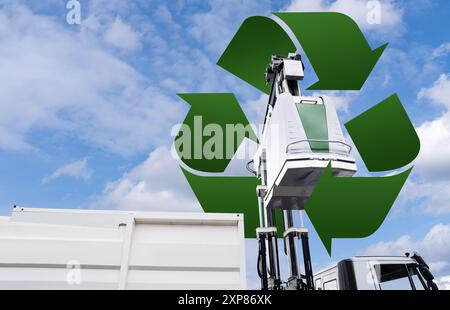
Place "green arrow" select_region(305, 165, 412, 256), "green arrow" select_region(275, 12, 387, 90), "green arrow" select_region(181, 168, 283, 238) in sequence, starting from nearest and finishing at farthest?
1. "green arrow" select_region(305, 165, 412, 256)
2. "green arrow" select_region(275, 12, 387, 90)
3. "green arrow" select_region(181, 168, 283, 238)

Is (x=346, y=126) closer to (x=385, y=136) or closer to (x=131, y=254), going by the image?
(x=385, y=136)

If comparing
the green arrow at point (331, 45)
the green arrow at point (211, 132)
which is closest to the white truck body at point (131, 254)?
the green arrow at point (211, 132)

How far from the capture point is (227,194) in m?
6.91

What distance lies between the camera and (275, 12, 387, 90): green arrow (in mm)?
5961

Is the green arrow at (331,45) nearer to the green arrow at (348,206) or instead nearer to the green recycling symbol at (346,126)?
the green recycling symbol at (346,126)

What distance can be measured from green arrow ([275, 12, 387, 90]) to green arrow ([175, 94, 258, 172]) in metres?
1.57

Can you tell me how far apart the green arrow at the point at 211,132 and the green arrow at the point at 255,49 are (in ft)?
1.94

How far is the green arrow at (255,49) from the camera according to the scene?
6.49 m

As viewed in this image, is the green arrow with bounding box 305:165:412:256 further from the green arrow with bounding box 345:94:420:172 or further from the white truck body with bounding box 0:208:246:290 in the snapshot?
the white truck body with bounding box 0:208:246:290

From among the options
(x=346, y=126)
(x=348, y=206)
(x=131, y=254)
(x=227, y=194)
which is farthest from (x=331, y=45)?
(x=131, y=254)

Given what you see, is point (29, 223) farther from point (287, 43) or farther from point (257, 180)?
point (287, 43)

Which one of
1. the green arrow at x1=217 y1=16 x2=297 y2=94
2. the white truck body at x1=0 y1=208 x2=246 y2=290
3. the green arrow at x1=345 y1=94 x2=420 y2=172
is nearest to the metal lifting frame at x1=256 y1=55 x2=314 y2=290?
the green arrow at x1=217 y1=16 x2=297 y2=94

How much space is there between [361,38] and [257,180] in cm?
315
